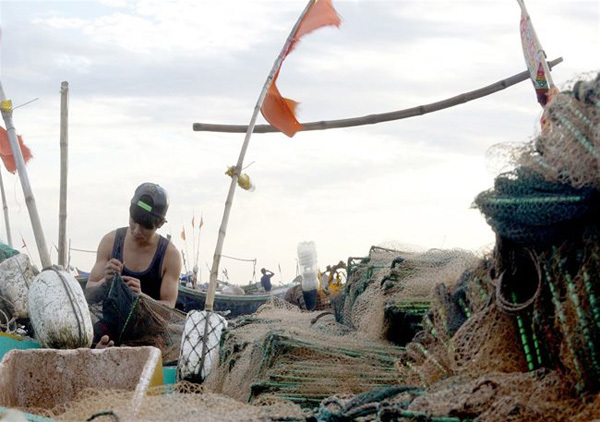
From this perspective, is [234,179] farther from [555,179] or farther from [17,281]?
[555,179]

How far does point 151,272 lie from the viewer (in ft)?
24.8

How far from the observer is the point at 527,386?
2.80 meters

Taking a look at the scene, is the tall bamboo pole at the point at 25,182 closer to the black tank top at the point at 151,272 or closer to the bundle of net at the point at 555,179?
the black tank top at the point at 151,272

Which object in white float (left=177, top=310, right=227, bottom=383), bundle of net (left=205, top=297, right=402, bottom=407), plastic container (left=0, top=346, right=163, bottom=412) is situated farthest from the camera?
white float (left=177, top=310, right=227, bottom=383)

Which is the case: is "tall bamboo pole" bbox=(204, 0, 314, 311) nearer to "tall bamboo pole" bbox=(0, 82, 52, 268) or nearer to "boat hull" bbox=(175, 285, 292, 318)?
"tall bamboo pole" bbox=(0, 82, 52, 268)

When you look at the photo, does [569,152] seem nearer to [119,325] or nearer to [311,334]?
[311,334]

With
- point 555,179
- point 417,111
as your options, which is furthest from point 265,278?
point 555,179

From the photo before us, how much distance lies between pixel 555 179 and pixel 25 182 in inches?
225

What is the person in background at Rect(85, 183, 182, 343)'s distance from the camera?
7.38 meters

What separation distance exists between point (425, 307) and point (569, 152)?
1.85 m

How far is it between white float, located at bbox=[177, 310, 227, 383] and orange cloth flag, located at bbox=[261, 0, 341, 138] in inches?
118

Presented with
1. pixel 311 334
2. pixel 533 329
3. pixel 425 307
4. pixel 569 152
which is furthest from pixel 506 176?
pixel 311 334

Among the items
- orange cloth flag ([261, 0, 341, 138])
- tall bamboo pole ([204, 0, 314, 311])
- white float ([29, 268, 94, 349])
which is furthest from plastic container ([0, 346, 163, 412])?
orange cloth flag ([261, 0, 341, 138])

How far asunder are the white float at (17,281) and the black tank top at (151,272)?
73 centimetres
